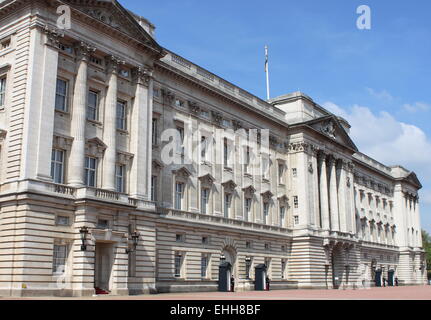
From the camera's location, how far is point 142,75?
44.5 metres

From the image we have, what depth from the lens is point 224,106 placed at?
5647cm

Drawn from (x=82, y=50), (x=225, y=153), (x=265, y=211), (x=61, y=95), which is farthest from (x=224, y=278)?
(x=82, y=50)

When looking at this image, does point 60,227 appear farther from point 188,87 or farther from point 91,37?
point 188,87

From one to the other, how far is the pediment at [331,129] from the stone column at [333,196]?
11.2 ft

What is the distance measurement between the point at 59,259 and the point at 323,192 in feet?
135

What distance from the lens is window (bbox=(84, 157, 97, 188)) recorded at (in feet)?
128

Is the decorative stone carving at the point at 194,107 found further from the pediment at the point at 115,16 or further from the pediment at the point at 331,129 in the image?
the pediment at the point at 331,129

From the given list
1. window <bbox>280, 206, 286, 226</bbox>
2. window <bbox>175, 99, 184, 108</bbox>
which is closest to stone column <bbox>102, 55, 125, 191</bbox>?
window <bbox>175, 99, 184, 108</bbox>

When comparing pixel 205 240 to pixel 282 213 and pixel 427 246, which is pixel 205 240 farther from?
pixel 427 246

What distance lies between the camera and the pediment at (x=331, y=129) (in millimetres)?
68562

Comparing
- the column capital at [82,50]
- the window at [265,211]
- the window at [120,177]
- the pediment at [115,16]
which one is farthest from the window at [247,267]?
Result: the column capital at [82,50]

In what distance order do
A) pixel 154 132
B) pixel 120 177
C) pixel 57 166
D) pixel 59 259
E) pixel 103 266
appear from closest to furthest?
pixel 59 259 → pixel 57 166 → pixel 103 266 → pixel 120 177 → pixel 154 132

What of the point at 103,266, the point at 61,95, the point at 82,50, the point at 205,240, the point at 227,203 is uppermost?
the point at 82,50

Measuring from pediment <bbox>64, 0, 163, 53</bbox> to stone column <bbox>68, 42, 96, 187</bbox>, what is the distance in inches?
101
